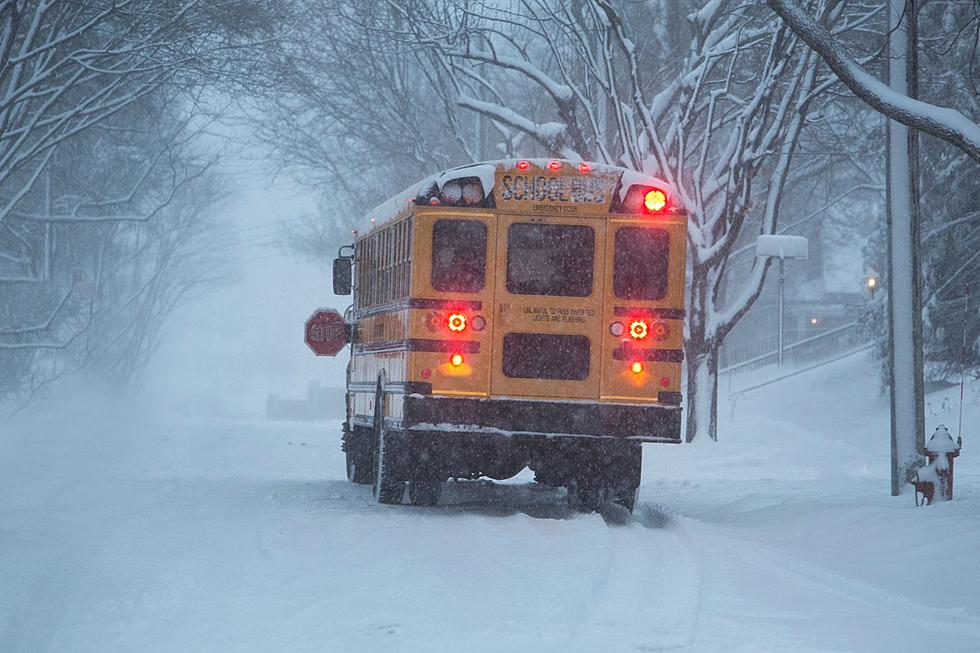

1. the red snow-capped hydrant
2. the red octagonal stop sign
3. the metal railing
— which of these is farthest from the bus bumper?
the metal railing

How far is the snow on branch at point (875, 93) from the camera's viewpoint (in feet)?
35.3

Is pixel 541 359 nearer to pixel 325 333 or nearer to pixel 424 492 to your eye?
pixel 424 492

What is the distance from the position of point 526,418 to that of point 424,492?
185 cm

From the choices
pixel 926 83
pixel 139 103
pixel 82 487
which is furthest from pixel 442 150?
pixel 82 487

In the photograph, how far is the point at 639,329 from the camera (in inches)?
501

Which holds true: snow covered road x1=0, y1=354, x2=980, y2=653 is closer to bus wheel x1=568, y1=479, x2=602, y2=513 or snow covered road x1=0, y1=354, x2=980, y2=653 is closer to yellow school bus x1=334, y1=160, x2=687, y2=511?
bus wheel x1=568, y1=479, x2=602, y2=513

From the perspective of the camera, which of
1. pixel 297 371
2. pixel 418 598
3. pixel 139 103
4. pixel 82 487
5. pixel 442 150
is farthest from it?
pixel 297 371

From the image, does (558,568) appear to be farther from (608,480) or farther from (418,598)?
(608,480)

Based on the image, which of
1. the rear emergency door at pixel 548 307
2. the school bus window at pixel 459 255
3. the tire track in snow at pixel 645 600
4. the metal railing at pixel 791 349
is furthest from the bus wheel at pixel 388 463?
the metal railing at pixel 791 349

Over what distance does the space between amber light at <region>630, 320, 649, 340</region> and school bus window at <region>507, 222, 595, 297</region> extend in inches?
18.4

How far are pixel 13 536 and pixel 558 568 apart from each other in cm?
453

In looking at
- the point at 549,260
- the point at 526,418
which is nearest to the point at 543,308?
the point at 549,260

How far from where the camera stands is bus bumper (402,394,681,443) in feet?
41.0

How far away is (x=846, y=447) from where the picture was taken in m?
25.9
